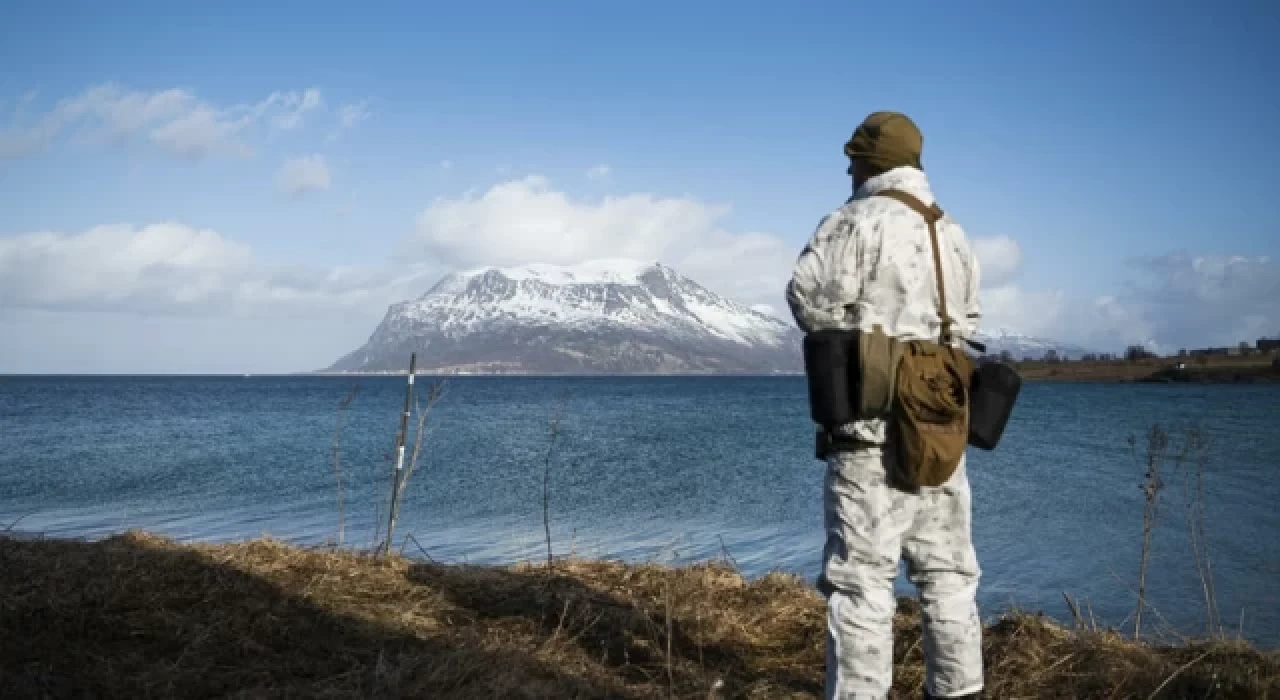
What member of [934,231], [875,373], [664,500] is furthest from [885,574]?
[664,500]

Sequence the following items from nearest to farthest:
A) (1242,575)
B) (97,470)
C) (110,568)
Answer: (110,568) < (1242,575) < (97,470)

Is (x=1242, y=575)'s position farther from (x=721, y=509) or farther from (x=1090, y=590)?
(x=721, y=509)

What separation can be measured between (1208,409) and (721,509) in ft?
168

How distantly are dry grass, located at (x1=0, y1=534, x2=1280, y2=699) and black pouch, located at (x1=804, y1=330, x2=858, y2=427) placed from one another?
4.99 ft

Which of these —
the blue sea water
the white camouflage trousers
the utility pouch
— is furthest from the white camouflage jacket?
the blue sea water

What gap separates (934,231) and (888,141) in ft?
1.38

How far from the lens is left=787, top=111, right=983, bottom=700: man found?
3711 mm

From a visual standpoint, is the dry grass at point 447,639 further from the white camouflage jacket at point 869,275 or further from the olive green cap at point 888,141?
the olive green cap at point 888,141

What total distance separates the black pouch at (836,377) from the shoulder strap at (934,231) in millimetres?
450

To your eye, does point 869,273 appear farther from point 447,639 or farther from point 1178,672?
point 447,639

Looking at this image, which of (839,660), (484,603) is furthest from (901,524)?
(484,603)

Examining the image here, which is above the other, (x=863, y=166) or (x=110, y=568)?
(x=863, y=166)

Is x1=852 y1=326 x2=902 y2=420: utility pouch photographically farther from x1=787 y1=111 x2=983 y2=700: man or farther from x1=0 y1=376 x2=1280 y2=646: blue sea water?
x1=0 y1=376 x2=1280 y2=646: blue sea water

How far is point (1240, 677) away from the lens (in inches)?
175
